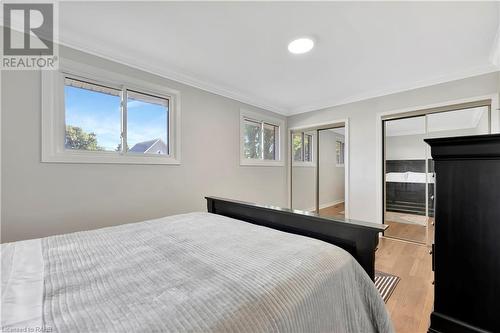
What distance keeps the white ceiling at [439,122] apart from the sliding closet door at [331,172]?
138 centimetres

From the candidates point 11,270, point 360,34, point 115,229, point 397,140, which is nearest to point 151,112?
point 115,229

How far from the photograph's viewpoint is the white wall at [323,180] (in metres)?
4.65

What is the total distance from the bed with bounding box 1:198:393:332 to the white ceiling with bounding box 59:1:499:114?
164 cm

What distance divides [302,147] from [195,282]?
166 inches


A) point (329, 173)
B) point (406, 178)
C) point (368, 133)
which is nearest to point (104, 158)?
point (368, 133)

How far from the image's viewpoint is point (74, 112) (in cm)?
214

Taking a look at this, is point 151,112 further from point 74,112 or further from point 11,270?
point 11,270

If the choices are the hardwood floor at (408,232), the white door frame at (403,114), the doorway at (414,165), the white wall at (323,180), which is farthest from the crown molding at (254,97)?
the hardwood floor at (408,232)

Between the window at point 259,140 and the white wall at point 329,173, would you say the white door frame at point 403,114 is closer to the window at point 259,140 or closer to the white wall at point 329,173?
the white wall at point 329,173

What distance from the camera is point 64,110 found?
2.05 m

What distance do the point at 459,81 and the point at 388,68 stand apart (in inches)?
37.3

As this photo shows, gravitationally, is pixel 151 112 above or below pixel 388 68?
below

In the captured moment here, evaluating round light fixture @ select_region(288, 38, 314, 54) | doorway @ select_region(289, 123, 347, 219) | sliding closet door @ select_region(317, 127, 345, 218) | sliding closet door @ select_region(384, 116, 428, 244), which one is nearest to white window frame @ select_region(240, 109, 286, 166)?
doorway @ select_region(289, 123, 347, 219)

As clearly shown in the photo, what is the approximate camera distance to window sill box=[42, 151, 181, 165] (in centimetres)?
198
